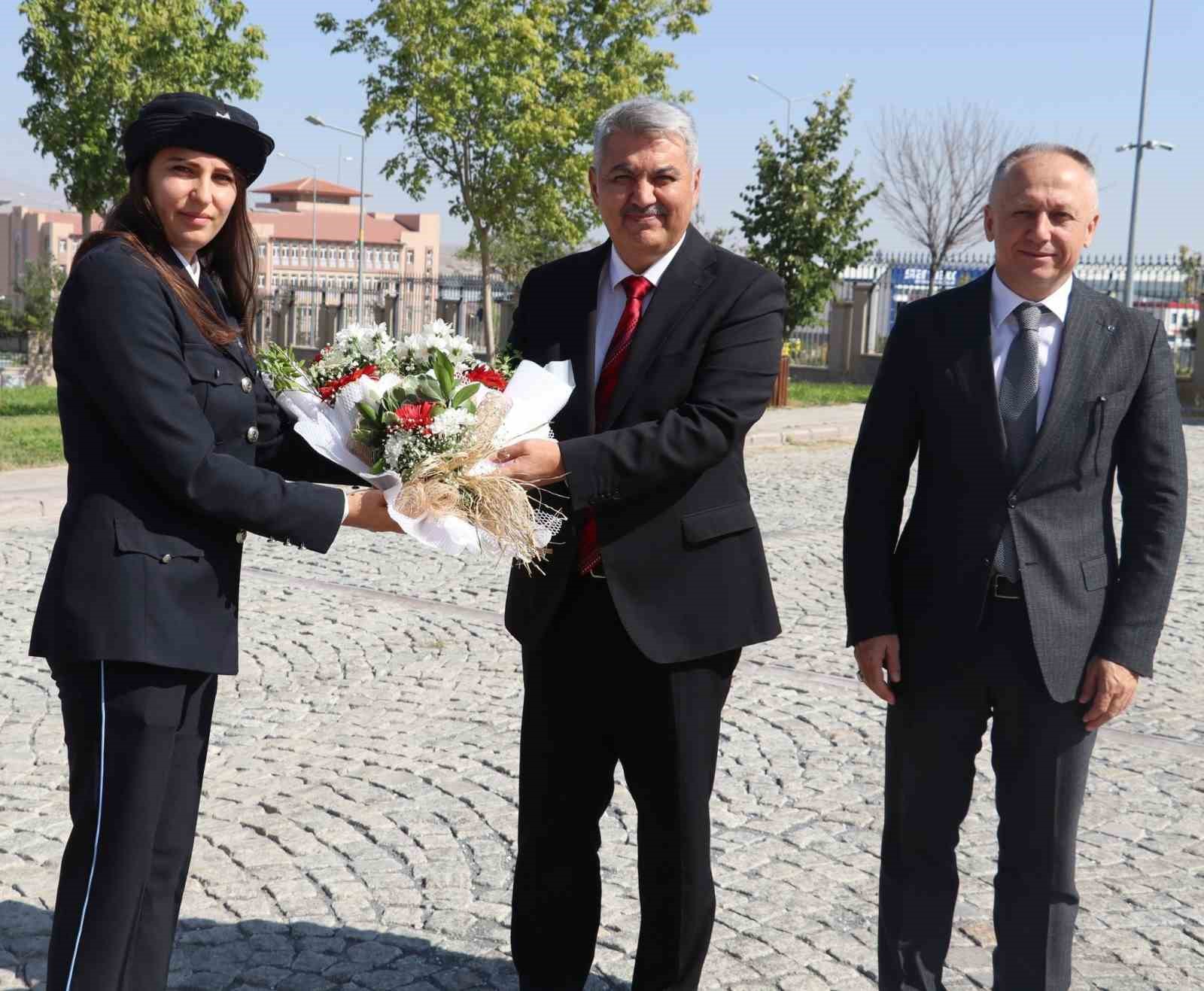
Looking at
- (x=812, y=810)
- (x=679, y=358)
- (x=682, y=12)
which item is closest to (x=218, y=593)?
(x=679, y=358)

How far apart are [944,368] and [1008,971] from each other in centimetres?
140

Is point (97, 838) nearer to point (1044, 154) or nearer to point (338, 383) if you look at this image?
point (338, 383)

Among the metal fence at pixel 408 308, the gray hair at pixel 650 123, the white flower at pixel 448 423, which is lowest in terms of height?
the white flower at pixel 448 423

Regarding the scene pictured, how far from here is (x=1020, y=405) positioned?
3135 millimetres

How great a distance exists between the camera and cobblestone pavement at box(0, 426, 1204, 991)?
12.4 feet

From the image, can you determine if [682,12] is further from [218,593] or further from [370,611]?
[218,593]

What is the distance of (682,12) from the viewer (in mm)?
31172

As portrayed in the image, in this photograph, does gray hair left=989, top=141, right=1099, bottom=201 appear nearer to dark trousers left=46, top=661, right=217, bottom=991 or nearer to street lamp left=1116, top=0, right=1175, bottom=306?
dark trousers left=46, top=661, right=217, bottom=991

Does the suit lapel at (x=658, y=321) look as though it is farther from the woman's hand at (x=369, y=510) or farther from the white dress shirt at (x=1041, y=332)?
the white dress shirt at (x=1041, y=332)

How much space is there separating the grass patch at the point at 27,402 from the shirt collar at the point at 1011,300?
15876mm

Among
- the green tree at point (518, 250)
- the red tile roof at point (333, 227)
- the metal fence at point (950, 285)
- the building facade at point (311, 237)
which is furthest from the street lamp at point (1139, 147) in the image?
the red tile roof at point (333, 227)

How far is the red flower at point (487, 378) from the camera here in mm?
3213

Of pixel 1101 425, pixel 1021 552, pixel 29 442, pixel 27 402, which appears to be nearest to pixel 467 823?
pixel 1021 552

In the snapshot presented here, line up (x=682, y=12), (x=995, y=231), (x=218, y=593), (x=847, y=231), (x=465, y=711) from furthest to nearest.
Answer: (x=682, y=12) < (x=847, y=231) < (x=465, y=711) < (x=995, y=231) < (x=218, y=593)
